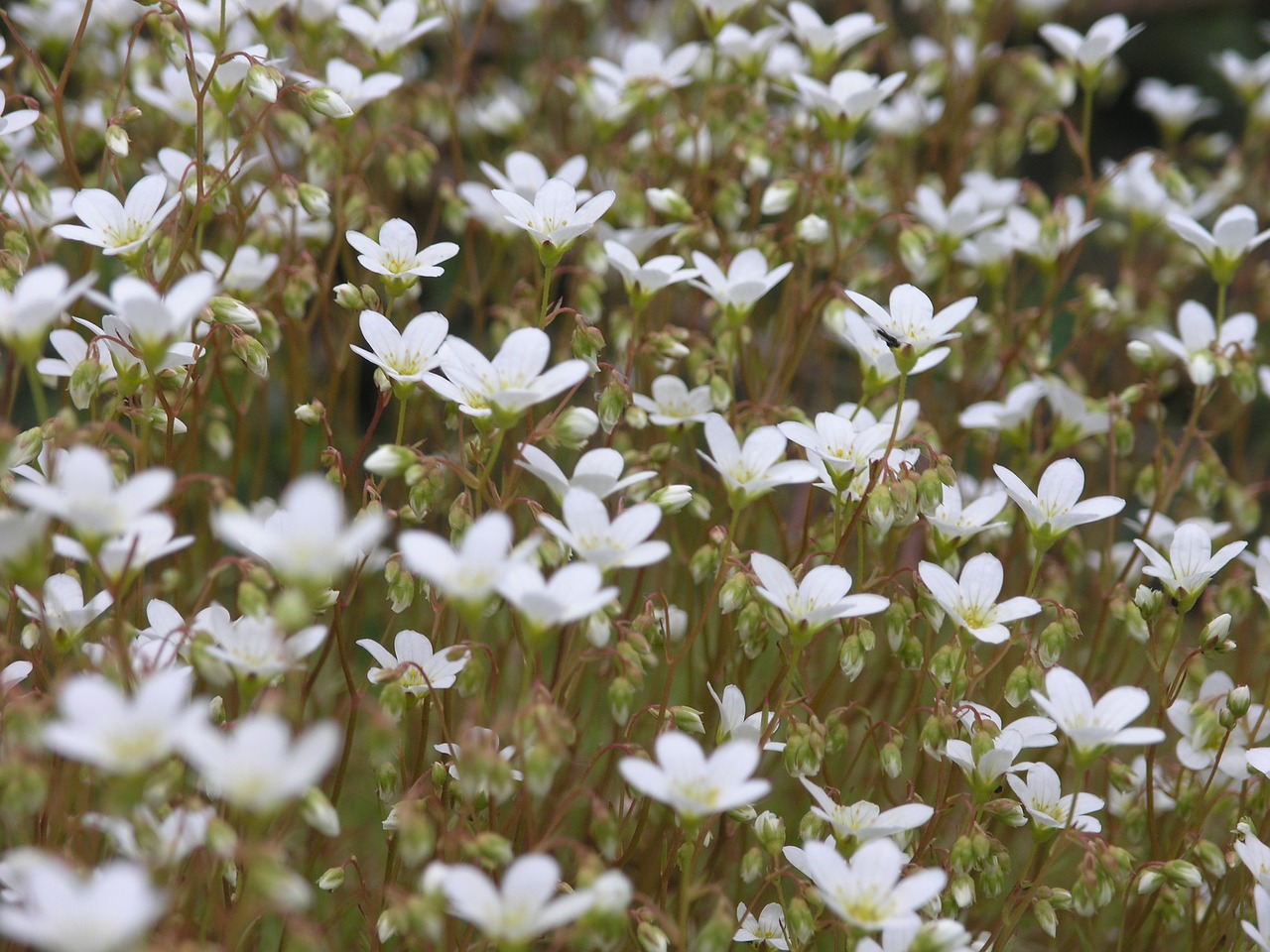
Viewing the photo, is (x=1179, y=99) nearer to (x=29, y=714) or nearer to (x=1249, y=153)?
(x=1249, y=153)

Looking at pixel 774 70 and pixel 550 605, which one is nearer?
pixel 550 605

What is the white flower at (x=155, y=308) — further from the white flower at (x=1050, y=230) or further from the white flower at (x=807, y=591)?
the white flower at (x=1050, y=230)

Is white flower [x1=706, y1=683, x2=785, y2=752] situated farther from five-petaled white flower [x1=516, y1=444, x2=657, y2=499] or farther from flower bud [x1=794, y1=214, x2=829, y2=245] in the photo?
flower bud [x1=794, y1=214, x2=829, y2=245]

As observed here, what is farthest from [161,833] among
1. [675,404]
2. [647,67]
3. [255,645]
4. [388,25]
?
[647,67]

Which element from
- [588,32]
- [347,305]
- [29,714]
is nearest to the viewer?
[29,714]

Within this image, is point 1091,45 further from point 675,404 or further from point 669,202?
point 675,404

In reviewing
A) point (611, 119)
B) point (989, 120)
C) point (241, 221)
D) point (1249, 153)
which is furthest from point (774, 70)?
point (1249, 153)

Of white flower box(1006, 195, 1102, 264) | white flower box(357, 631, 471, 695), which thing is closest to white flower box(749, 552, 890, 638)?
white flower box(357, 631, 471, 695)
